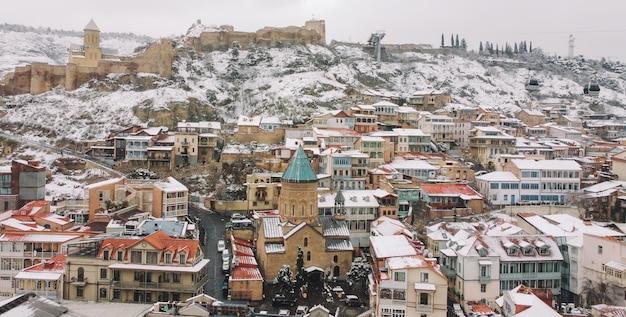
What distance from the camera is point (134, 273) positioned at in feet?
131

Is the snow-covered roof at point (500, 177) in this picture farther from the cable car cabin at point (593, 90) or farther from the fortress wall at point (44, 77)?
the cable car cabin at point (593, 90)

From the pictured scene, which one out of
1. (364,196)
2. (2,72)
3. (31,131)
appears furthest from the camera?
(2,72)

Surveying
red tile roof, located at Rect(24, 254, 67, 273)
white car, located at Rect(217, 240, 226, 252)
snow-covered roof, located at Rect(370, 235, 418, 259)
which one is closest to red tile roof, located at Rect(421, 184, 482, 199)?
snow-covered roof, located at Rect(370, 235, 418, 259)

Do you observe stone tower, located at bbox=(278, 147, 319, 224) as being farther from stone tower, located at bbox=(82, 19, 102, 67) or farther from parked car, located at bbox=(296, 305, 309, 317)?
stone tower, located at bbox=(82, 19, 102, 67)

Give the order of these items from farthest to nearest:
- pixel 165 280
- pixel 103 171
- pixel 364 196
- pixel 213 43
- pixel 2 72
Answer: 1. pixel 2 72
2. pixel 213 43
3. pixel 103 171
4. pixel 364 196
5. pixel 165 280

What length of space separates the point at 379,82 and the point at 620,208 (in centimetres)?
5760

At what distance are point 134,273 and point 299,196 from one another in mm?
16052

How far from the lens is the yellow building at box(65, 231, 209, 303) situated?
39500mm

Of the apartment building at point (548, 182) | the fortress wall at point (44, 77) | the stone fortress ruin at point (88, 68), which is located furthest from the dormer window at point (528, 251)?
the fortress wall at point (44, 77)

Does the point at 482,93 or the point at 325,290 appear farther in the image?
the point at 482,93

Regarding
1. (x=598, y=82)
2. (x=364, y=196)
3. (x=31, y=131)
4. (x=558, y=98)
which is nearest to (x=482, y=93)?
(x=558, y=98)

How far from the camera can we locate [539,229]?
165 feet

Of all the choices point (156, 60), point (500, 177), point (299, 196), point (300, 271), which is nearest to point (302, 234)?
point (299, 196)

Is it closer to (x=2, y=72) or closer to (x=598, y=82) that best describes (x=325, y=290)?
(x=2, y=72)
